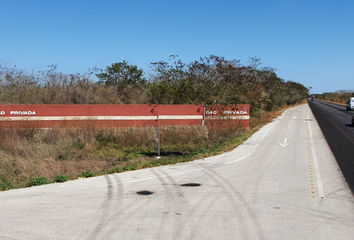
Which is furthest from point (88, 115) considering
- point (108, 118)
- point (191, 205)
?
point (191, 205)

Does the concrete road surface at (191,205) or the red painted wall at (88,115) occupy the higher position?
the red painted wall at (88,115)

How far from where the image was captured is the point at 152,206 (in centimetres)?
→ 746

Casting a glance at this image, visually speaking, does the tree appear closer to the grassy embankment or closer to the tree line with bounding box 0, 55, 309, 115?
the tree line with bounding box 0, 55, 309, 115

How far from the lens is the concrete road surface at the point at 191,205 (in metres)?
6.00

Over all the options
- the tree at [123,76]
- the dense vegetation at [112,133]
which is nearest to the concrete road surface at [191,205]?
the dense vegetation at [112,133]

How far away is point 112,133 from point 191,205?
45.1ft

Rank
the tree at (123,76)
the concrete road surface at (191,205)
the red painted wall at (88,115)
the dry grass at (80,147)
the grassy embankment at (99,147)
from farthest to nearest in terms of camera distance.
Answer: the tree at (123,76) < the red painted wall at (88,115) < the dry grass at (80,147) < the grassy embankment at (99,147) < the concrete road surface at (191,205)

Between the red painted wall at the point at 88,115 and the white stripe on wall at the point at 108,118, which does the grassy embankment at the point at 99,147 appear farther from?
the white stripe on wall at the point at 108,118

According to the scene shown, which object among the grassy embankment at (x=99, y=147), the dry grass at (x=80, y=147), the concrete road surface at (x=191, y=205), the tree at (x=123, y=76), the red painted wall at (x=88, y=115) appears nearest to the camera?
the concrete road surface at (x=191, y=205)

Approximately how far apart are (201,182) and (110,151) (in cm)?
924

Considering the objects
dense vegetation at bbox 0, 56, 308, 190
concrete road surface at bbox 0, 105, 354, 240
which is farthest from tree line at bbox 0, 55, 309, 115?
concrete road surface at bbox 0, 105, 354, 240

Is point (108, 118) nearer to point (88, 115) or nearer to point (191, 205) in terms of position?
point (88, 115)

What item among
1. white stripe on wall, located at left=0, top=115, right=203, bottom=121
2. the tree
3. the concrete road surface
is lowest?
the concrete road surface

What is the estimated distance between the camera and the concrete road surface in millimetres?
6004
